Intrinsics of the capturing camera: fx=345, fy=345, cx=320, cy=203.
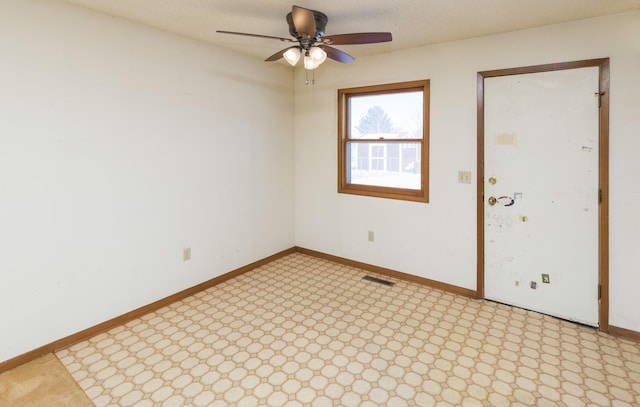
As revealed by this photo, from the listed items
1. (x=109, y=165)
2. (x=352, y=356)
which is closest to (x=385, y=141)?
(x=352, y=356)

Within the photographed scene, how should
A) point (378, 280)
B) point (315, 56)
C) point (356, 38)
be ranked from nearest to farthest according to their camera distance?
point (356, 38)
point (315, 56)
point (378, 280)

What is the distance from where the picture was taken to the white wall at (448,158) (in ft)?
8.41

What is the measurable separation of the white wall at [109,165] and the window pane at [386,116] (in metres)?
1.15

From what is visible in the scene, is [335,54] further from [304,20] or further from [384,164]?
[384,164]

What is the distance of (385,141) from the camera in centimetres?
388

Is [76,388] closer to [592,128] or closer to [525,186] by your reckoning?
[525,186]

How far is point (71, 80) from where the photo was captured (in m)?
2.47

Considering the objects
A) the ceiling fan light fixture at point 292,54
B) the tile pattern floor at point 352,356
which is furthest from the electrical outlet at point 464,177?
the ceiling fan light fixture at point 292,54

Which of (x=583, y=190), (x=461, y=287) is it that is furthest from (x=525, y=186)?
(x=461, y=287)

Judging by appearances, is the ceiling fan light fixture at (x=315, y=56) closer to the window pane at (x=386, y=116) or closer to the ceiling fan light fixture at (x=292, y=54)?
the ceiling fan light fixture at (x=292, y=54)

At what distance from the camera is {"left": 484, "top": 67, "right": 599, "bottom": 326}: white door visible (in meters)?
2.73

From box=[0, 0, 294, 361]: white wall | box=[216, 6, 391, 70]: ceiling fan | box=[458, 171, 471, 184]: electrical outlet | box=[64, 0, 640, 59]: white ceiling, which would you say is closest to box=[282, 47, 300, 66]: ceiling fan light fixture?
box=[216, 6, 391, 70]: ceiling fan

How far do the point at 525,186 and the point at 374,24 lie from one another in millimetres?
1873

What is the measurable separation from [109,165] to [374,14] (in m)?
2.34
